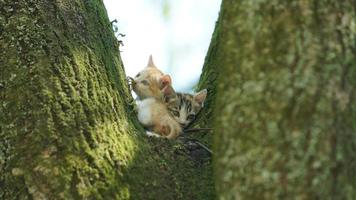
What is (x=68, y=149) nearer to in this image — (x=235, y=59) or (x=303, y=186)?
(x=235, y=59)

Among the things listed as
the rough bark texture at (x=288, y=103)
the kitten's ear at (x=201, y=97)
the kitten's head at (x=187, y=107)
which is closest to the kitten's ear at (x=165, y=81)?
the kitten's head at (x=187, y=107)

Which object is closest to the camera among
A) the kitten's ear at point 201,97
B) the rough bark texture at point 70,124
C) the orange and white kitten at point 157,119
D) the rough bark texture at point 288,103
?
the rough bark texture at point 288,103

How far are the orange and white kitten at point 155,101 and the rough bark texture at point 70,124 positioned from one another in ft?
1.46

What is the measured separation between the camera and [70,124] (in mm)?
2955

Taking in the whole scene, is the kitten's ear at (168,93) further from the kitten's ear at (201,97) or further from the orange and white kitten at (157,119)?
the kitten's ear at (201,97)

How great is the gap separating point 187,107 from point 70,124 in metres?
1.49

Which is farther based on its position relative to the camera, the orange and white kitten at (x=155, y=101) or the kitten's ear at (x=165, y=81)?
the kitten's ear at (x=165, y=81)

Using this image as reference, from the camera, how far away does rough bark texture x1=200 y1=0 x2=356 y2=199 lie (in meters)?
2.08

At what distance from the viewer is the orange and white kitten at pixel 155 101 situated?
4004 mm

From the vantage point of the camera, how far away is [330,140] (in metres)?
2.08

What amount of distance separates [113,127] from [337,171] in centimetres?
131

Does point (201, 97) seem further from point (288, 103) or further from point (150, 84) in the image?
point (288, 103)

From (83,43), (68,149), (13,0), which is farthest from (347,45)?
(13,0)

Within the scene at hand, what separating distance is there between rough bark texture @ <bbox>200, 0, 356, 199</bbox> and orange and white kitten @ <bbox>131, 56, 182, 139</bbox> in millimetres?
1580
